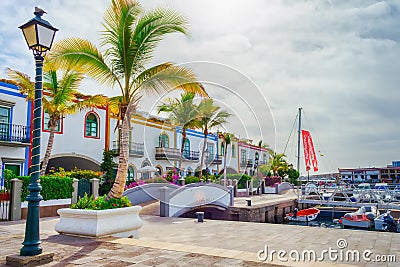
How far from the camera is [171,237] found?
33.1 ft

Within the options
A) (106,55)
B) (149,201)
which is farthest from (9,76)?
(106,55)

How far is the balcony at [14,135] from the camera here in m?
18.5

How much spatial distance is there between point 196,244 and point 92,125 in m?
16.8

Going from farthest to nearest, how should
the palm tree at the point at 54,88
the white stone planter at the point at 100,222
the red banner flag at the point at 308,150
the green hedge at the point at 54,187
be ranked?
the red banner flag at the point at 308,150 → the palm tree at the point at 54,88 → the green hedge at the point at 54,187 → the white stone planter at the point at 100,222

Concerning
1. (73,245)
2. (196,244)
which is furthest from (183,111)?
(73,245)

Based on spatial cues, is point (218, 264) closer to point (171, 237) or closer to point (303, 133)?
point (171, 237)

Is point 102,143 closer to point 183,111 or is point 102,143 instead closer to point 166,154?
point 166,154

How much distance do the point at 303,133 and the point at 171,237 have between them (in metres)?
35.4

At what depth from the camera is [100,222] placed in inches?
303

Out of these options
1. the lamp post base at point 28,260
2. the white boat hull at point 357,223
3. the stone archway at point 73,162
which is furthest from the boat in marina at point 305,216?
the lamp post base at point 28,260

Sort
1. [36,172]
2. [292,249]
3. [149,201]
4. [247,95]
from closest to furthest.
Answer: [36,172] < [292,249] < [247,95] < [149,201]

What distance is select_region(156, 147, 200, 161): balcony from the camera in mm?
24438

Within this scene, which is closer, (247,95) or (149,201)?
(247,95)

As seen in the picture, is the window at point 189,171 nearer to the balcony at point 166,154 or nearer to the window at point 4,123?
the balcony at point 166,154
